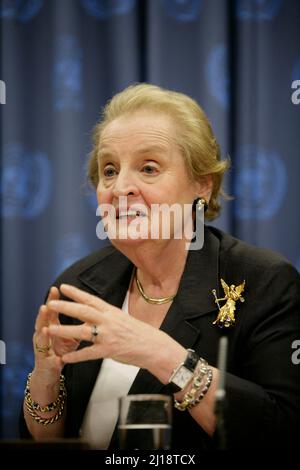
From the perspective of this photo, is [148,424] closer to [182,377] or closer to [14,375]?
[182,377]

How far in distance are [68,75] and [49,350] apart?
53.8 inches

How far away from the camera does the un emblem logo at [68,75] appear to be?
262 centimetres

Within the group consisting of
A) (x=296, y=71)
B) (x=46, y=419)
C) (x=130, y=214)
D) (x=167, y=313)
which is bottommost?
(x=46, y=419)

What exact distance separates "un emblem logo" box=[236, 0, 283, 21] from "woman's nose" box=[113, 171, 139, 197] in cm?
106

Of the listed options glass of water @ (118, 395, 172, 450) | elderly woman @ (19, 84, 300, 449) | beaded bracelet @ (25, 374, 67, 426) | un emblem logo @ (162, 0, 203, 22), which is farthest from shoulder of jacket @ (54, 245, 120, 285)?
un emblem logo @ (162, 0, 203, 22)

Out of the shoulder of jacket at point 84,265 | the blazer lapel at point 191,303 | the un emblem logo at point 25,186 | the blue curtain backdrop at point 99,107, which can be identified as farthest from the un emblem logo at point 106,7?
the blazer lapel at point 191,303

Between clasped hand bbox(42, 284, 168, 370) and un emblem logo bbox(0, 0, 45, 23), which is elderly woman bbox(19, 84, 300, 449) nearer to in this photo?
clasped hand bbox(42, 284, 168, 370)

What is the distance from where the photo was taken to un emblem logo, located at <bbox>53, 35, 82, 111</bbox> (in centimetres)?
262

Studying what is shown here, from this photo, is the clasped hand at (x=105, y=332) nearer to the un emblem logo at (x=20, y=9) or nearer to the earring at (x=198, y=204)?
the earring at (x=198, y=204)

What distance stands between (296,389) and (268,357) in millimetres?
93

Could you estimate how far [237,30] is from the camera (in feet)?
8.13

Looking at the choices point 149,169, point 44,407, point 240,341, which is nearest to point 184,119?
point 149,169

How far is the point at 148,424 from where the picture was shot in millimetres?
1121

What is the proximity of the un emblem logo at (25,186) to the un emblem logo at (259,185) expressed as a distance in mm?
738
